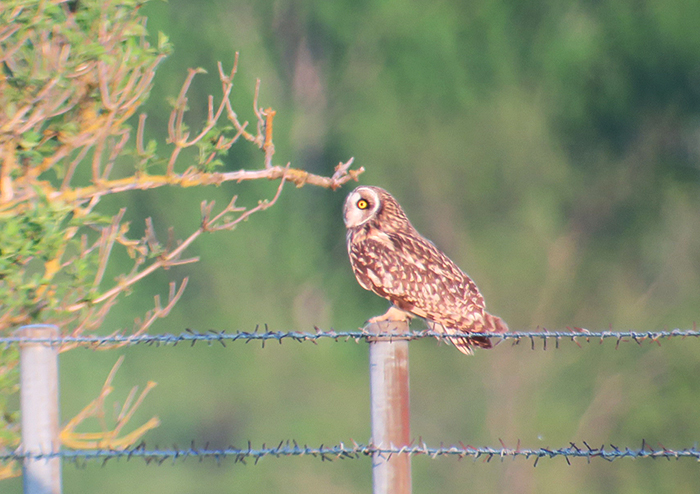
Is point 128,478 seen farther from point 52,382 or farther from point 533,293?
point 52,382

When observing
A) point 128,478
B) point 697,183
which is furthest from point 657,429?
point 128,478

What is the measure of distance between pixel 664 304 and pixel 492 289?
165cm

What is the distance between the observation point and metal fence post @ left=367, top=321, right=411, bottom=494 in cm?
159

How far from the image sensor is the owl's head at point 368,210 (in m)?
3.55

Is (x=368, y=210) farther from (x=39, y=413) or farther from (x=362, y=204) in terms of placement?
(x=39, y=413)

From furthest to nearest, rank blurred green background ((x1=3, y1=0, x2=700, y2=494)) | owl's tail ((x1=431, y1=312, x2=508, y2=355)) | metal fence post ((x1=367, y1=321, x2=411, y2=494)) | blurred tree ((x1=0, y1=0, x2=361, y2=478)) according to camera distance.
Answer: blurred green background ((x1=3, y1=0, x2=700, y2=494)), owl's tail ((x1=431, y1=312, x2=508, y2=355)), blurred tree ((x1=0, y1=0, x2=361, y2=478)), metal fence post ((x1=367, y1=321, x2=411, y2=494))

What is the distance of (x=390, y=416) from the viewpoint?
1588 mm

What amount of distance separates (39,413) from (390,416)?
0.72m

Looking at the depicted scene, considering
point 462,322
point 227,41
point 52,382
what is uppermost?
point 227,41

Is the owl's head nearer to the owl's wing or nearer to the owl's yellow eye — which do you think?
the owl's yellow eye

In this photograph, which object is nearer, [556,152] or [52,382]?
[52,382]

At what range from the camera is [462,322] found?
10.3ft

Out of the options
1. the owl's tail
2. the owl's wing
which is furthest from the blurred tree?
the owl's tail

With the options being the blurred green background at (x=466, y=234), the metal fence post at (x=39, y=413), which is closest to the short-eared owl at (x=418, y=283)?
the metal fence post at (x=39, y=413)
